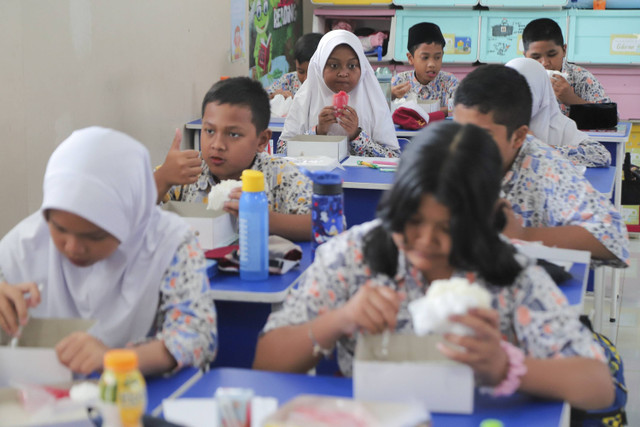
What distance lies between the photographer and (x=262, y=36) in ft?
22.5

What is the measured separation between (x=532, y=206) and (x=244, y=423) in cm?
163

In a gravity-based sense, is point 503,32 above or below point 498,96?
above

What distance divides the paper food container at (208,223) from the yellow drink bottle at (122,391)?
4.19 ft

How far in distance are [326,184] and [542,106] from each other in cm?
148

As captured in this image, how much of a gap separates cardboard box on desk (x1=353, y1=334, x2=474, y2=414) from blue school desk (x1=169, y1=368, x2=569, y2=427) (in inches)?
1.3

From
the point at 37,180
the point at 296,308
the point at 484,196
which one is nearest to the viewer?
the point at 484,196

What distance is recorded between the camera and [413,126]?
518cm

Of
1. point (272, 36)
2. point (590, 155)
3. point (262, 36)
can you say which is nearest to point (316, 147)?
point (590, 155)

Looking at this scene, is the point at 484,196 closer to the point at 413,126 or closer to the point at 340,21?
the point at 413,126

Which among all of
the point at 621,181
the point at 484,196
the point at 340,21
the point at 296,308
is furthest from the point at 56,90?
the point at 340,21

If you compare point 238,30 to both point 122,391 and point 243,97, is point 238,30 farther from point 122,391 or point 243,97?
point 122,391

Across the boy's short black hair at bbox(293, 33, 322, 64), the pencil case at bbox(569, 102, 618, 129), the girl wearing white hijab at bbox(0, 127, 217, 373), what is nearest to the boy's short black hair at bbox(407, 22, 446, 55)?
the boy's short black hair at bbox(293, 33, 322, 64)

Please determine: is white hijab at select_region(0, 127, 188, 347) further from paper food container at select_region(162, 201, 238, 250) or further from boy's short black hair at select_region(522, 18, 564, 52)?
boy's short black hair at select_region(522, 18, 564, 52)

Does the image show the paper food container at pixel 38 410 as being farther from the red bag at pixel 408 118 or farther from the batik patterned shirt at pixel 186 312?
the red bag at pixel 408 118
